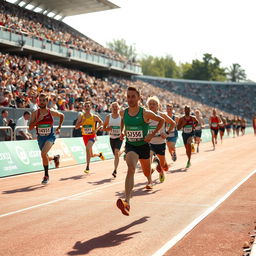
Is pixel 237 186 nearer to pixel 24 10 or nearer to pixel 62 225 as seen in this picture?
pixel 62 225

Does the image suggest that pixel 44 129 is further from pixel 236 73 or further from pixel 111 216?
pixel 236 73

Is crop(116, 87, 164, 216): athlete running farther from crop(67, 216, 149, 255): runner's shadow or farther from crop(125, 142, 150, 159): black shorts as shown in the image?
crop(67, 216, 149, 255): runner's shadow

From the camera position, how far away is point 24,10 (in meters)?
41.4

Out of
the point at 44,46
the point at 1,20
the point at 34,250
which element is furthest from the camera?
the point at 44,46

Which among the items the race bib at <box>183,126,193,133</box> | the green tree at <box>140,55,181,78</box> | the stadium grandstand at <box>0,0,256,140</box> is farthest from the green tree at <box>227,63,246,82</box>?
the race bib at <box>183,126,193,133</box>

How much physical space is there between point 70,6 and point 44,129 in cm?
3796

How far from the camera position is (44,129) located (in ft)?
39.9

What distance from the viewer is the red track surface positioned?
559cm

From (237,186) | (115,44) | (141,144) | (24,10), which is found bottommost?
(237,186)

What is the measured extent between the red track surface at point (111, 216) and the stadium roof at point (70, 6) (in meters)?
36.0

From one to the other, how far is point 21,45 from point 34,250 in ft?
102

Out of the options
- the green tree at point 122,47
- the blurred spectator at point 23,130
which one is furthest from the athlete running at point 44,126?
the green tree at point 122,47

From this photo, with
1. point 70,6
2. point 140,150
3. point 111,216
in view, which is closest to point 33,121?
point 140,150

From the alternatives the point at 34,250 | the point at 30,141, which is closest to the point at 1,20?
the point at 30,141
